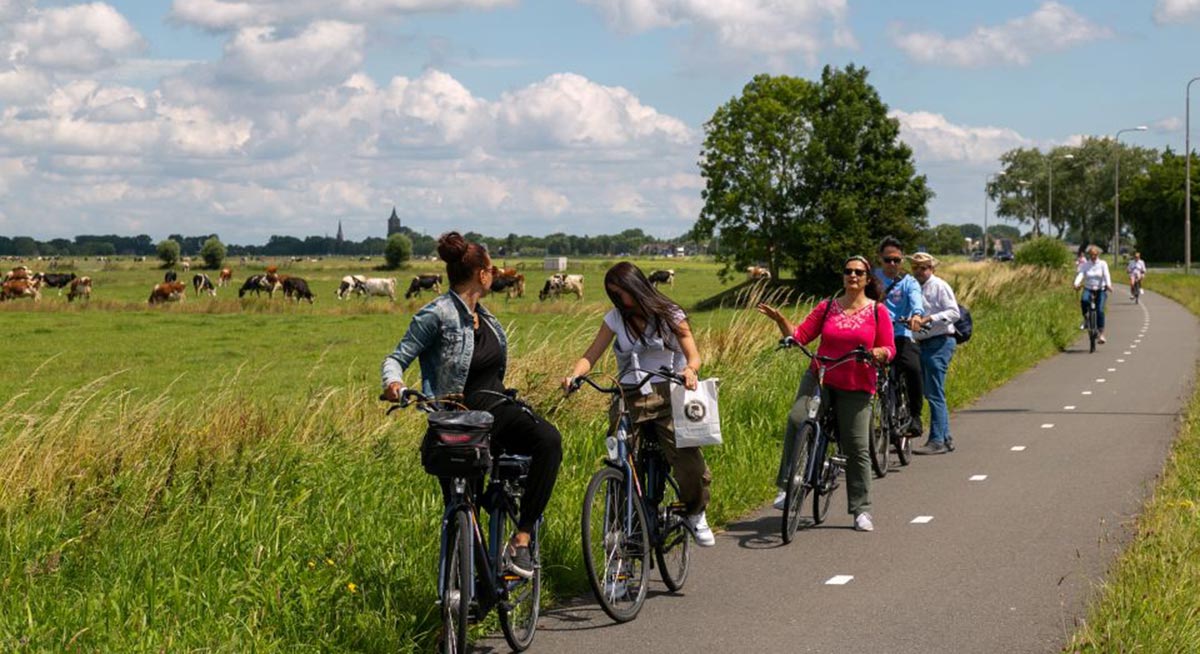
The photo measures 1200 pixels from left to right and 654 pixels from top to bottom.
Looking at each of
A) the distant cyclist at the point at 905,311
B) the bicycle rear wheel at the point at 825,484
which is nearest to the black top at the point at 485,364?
the bicycle rear wheel at the point at 825,484

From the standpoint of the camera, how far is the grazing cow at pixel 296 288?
6581cm

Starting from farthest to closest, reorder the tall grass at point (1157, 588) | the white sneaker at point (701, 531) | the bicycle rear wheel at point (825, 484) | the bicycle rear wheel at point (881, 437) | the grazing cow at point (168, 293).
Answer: the grazing cow at point (168, 293), the bicycle rear wheel at point (881, 437), the bicycle rear wheel at point (825, 484), the white sneaker at point (701, 531), the tall grass at point (1157, 588)

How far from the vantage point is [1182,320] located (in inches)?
1367

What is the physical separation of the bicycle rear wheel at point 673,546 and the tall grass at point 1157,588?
2074mm

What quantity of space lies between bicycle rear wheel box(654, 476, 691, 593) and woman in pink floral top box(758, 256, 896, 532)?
183cm

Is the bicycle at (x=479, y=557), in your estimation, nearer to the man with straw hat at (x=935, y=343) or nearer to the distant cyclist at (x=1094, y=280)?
the man with straw hat at (x=935, y=343)

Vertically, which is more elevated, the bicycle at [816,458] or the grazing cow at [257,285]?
the bicycle at [816,458]

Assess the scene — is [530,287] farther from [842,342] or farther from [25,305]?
[842,342]

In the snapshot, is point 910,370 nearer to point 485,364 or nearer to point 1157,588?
point 1157,588

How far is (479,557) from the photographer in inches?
231

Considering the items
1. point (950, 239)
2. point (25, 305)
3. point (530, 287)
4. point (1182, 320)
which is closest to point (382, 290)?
point (530, 287)

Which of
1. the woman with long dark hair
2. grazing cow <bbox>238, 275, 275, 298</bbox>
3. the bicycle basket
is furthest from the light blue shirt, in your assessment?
grazing cow <bbox>238, 275, 275, 298</bbox>

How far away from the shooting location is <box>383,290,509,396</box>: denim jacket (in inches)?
246

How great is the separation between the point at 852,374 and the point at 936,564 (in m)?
1.73
